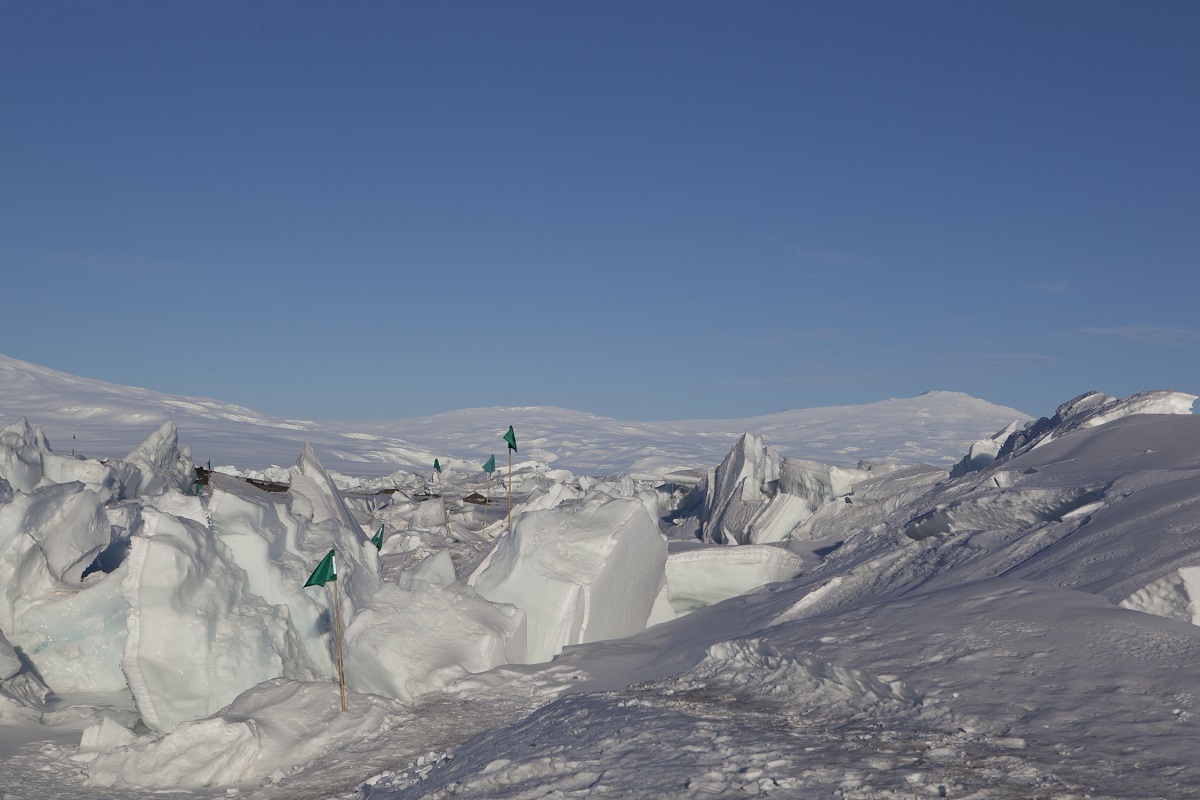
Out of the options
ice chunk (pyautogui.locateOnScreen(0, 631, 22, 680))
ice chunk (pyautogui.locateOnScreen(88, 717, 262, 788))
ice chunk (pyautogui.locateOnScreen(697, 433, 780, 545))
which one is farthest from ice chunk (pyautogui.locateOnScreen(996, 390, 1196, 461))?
ice chunk (pyautogui.locateOnScreen(0, 631, 22, 680))

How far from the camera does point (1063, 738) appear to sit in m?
4.60

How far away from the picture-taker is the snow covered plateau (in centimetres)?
482

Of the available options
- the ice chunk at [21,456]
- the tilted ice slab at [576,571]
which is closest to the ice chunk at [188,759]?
the tilted ice slab at [576,571]

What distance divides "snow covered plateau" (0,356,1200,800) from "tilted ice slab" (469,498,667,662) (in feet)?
0.11

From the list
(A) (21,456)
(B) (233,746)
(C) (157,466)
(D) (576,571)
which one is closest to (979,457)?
(D) (576,571)

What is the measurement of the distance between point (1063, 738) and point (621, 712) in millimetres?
2610

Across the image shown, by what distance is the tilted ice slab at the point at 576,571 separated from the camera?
962 centimetres

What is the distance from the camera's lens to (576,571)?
32.3 feet

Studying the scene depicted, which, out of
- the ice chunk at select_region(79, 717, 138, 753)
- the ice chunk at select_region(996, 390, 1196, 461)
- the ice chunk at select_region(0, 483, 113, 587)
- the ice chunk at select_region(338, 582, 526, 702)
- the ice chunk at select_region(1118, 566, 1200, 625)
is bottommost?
the ice chunk at select_region(79, 717, 138, 753)

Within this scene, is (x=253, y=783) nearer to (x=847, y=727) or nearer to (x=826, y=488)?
(x=847, y=727)

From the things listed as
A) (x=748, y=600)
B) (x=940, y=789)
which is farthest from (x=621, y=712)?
(x=748, y=600)

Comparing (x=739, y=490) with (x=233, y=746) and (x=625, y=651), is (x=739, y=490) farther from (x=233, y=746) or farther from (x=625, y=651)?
(x=233, y=746)

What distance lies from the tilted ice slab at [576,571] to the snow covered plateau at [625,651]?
0.11 ft

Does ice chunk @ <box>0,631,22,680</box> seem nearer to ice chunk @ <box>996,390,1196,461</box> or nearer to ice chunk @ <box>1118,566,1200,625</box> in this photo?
ice chunk @ <box>1118,566,1200,625</box>
